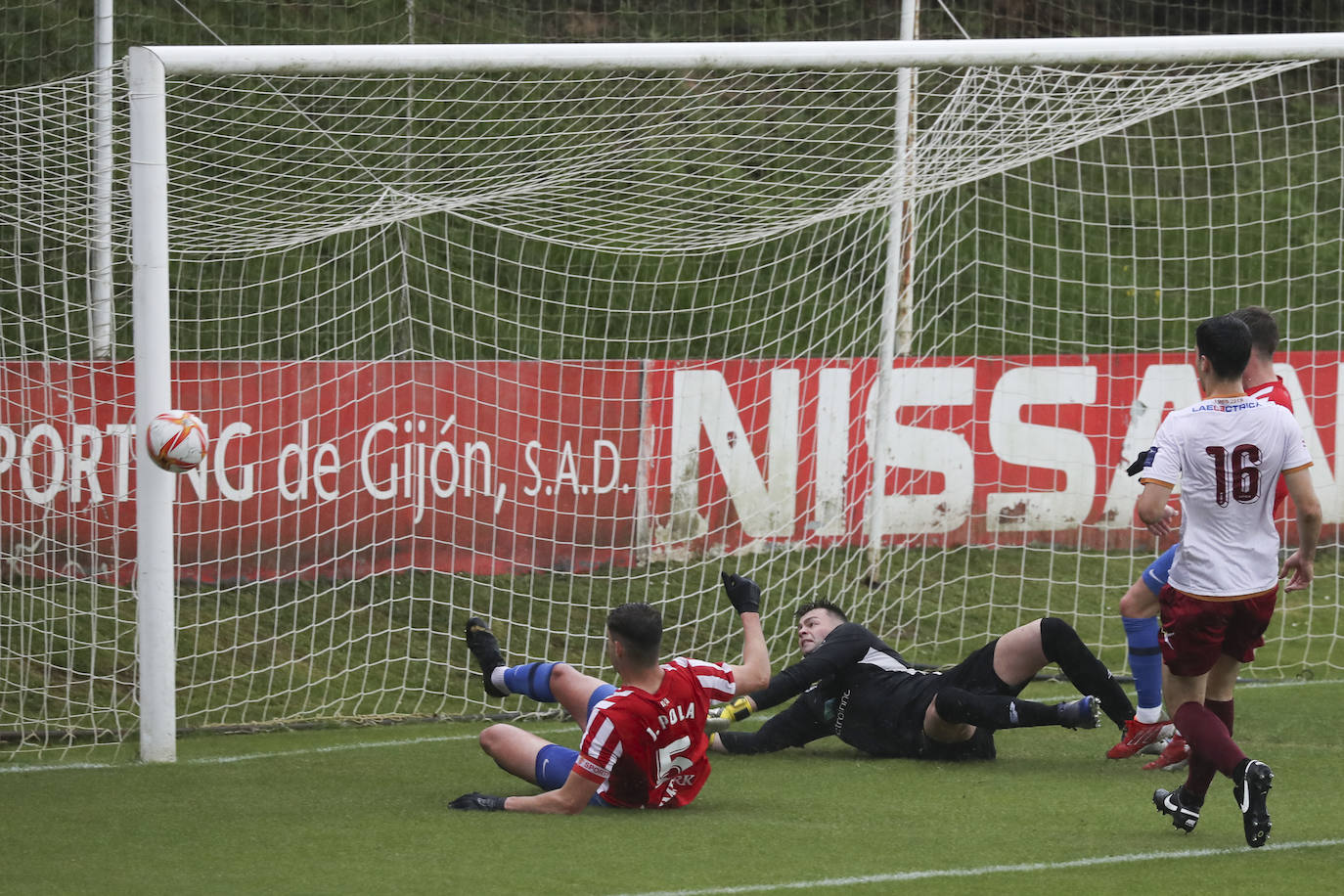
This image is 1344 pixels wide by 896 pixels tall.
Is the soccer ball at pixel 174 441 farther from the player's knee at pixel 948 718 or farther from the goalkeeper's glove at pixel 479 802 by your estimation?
the player's knee at pixel 948 718

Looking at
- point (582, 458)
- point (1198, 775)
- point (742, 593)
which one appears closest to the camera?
point (1198, 775)

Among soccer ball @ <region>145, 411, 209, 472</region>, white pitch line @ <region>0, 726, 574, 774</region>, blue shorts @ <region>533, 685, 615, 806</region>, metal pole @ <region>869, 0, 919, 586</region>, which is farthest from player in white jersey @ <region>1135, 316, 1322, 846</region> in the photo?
metal pole @ <region>869, 0, 919, 586</region>

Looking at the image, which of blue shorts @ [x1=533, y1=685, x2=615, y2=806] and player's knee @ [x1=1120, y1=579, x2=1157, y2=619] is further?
player's knee @ [x1=1120, y1=579, x2=1157, y2=619]

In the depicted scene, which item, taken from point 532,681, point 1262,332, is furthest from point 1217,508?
point 532,681

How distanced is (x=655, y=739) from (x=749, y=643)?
65cm

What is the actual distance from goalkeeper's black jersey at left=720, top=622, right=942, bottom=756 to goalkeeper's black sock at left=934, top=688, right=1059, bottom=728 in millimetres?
284

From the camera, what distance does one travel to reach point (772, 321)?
39.9 feet

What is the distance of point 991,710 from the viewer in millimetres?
5766

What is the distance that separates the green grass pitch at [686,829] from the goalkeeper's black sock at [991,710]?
0.23m

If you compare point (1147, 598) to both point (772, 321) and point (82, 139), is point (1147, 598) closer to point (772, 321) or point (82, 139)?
point (82, 139)

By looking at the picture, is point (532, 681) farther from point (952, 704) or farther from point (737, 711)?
point (952, 704)

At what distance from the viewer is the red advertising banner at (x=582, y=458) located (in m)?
8.03

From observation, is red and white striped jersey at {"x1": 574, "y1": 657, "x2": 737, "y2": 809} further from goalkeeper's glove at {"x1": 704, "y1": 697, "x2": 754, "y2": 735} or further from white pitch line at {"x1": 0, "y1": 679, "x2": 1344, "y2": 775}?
white pitch line at {"x1": 0, "y1": 679, "x2": 1344, "y2": 775}

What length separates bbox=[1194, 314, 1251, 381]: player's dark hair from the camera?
452 centimetres
